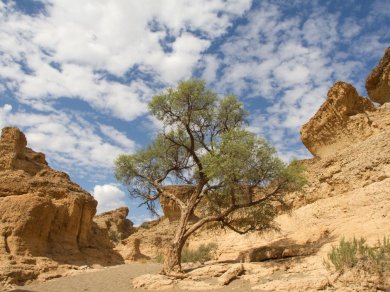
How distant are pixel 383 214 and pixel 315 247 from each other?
3218 mm

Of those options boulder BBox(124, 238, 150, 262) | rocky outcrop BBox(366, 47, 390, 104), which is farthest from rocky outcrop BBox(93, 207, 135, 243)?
rocky outcrop BBox(366, 47, 390, 104)

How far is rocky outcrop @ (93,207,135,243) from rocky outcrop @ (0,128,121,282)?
88.3 ft

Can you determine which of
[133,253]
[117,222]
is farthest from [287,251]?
[117,222]

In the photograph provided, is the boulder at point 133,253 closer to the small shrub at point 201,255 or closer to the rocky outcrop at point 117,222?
the small shrub at point 201,255

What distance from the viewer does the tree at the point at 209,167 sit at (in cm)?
1670

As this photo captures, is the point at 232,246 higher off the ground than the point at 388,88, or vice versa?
the point at 388,88

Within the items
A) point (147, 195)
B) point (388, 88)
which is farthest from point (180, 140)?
point (388, 88)

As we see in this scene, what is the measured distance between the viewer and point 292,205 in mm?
24844

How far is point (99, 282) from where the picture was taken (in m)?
15.6

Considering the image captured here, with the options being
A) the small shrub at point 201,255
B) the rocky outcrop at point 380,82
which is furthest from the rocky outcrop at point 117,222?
the rocky outcrop at point 380,82

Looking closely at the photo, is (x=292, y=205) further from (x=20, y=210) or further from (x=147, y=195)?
(x=20, y=210)

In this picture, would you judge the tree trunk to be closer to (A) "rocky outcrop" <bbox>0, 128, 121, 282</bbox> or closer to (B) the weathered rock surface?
(B) the weathered rock surface

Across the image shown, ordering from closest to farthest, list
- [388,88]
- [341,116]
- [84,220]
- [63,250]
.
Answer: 1. [63,250]
2. [84,220]
3. [341,116]
4. [388,88]

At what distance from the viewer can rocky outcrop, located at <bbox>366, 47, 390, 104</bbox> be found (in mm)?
36594
